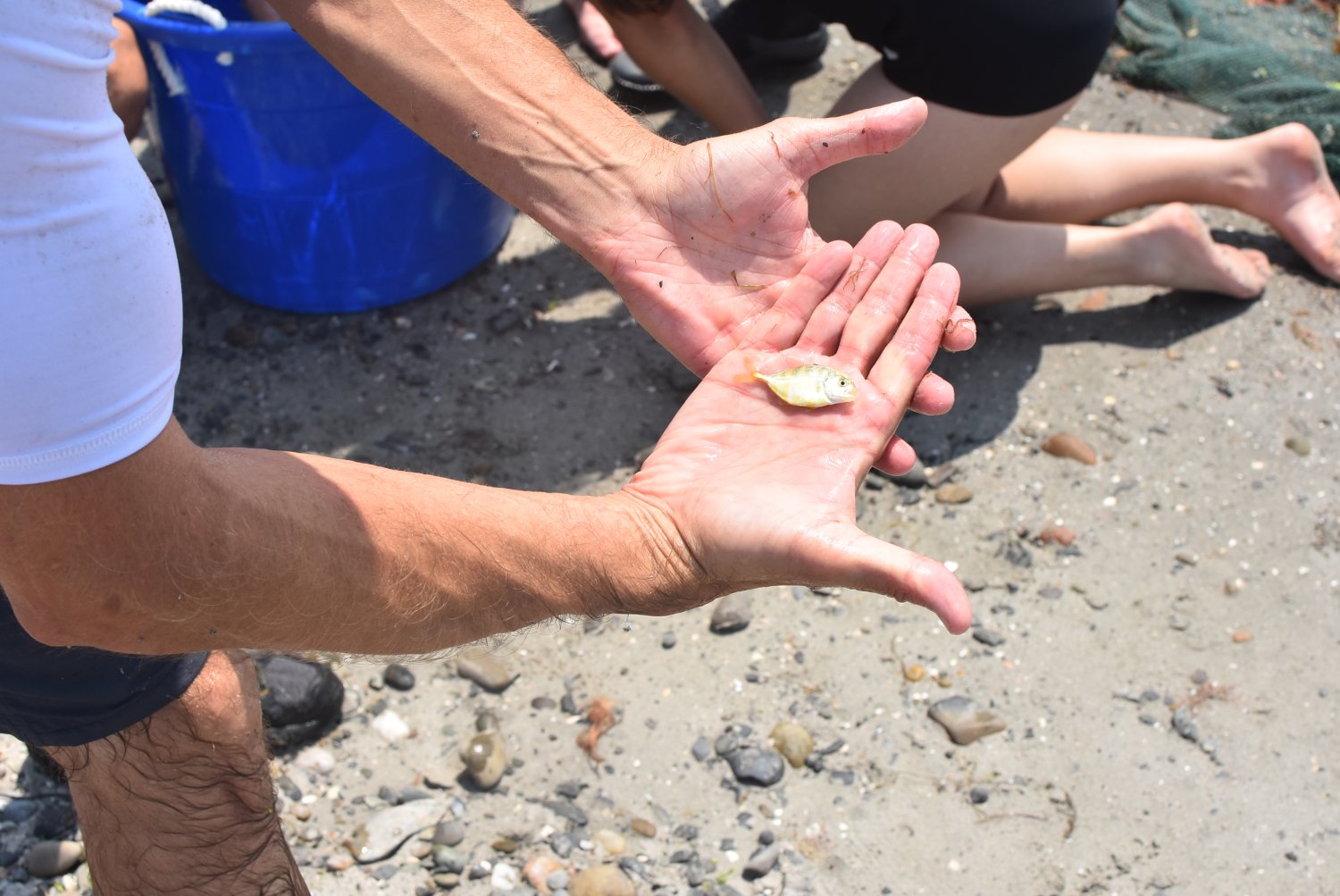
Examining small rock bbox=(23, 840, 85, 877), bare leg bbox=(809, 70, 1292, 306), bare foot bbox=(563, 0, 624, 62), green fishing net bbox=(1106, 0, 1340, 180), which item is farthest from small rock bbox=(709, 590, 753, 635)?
green fishing net bbox=(1106, 0, 1340, 180)

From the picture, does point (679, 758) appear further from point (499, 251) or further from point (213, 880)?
point (499, 251)

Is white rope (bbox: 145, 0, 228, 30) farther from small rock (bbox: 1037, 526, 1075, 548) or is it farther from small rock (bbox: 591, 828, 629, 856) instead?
small rock (bbox: 1037, 526, 1075, 548)

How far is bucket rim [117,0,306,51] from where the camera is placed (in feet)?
8.80

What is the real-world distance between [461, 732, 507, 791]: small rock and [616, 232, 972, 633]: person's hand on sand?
0.70 metres

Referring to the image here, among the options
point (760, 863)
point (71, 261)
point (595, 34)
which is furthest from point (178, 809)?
point (595, 34)

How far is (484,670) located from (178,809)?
72 centimetres

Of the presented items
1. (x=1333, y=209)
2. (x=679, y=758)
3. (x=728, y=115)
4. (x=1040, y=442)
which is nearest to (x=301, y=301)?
(x=728, y=115)

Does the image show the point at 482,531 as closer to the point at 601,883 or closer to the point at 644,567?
the point at 644,567

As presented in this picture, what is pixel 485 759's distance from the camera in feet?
7.65

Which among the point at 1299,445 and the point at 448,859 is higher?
the point at 1299,445

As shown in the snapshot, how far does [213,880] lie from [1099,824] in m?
1.66

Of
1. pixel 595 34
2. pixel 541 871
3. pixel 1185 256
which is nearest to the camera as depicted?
pixel 541 871

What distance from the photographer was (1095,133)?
365cm

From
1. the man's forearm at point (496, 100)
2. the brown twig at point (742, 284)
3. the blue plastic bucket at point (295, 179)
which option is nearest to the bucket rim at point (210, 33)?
the blue plastic bucket at point (295, 179)
